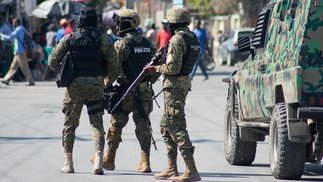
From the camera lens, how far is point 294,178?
10.4 metres

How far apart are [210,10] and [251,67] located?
217 feet

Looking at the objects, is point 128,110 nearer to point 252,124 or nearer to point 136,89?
point 136,89

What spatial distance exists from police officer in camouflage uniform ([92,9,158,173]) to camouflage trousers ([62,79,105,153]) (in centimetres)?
36

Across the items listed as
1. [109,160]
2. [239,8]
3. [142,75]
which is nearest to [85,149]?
[109,160]

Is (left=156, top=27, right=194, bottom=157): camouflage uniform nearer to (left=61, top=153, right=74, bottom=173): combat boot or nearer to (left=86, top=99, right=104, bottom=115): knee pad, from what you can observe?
(left=86, top=99, right=104, bottom=115): knee pad

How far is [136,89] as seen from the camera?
1134 centimetres

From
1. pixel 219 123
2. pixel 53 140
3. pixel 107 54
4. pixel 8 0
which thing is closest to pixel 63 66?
pixel 107 54

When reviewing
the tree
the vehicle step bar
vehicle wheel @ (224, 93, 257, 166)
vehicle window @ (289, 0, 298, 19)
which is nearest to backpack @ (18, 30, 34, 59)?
vehicle wheel @ (224, 93, 257, 166)

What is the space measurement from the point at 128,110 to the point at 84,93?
635 millimetres

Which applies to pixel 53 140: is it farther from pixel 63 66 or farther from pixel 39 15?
pixel 39 15

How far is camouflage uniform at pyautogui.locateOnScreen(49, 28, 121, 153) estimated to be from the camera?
36.2ft

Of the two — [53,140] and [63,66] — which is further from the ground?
[63,66]

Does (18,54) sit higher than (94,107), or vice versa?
(94,107)

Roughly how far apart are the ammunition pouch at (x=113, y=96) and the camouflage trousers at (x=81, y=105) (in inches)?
10.6
